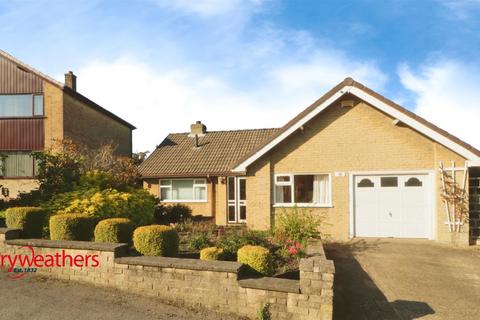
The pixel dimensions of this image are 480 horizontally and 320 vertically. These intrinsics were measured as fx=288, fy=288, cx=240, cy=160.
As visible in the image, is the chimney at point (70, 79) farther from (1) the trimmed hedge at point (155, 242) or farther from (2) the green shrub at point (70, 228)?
(1) the trimmed hedge at point (155, 242)

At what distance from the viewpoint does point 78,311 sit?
505 cm

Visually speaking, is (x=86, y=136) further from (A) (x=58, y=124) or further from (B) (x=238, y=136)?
(B) (x=238, y=136)

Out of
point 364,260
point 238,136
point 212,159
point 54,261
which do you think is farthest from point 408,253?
point 238,136

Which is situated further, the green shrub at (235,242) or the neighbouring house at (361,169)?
the neighbouring house at (361,169)

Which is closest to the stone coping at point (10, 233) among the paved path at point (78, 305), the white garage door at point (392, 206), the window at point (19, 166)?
the paved path at point (78, 305)

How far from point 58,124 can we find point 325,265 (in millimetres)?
17221

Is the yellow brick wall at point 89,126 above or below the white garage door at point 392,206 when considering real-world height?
above

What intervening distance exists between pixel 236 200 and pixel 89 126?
1138cm

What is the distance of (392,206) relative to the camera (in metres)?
10.5

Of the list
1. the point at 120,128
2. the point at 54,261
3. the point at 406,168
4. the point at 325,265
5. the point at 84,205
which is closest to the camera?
the point at 325,265

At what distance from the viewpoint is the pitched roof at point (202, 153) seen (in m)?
16.5

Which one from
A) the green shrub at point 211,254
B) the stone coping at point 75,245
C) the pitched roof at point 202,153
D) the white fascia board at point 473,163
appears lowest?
the green shrub at point 211,254

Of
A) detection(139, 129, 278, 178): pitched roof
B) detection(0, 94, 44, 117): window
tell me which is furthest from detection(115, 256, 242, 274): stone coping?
detection(0, 94, 44, 117): window

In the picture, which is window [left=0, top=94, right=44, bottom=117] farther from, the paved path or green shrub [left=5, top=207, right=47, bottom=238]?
the paved path
